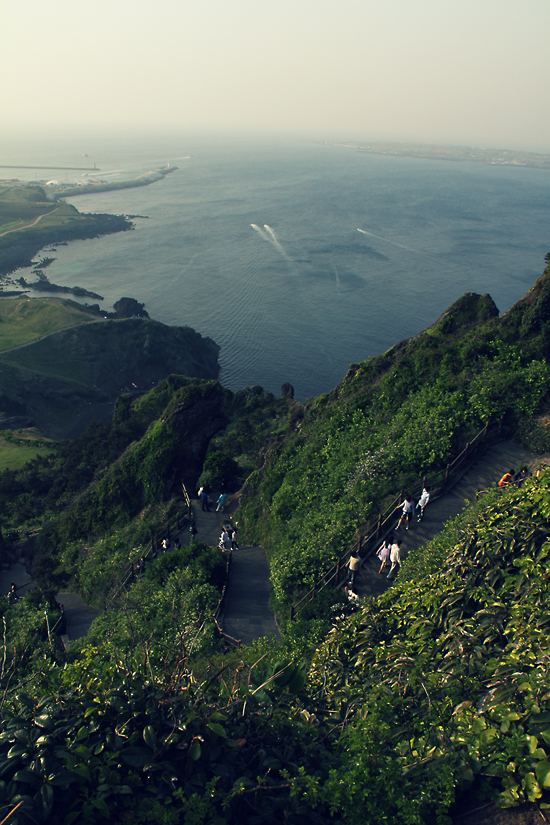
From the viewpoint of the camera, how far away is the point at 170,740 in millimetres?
5516

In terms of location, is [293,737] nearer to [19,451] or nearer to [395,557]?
[395,557]

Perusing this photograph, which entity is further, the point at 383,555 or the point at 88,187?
the point at 88,187

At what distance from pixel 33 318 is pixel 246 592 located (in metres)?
72.1

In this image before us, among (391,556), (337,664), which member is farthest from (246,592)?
(337,664)

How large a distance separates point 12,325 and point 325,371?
5005 cm

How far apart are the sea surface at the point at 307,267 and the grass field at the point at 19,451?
88.3 ft

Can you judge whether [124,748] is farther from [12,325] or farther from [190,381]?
[12,325]

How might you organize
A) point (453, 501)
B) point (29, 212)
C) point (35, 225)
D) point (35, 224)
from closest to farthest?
point (453, 501)
point (35, 225)
point (35, 224)
point (29, 212)

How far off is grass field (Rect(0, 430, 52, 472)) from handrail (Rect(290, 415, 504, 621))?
35153 millimetres

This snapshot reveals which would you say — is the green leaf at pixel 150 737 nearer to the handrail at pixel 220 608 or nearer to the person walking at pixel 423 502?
the handrail at pixel 220 608

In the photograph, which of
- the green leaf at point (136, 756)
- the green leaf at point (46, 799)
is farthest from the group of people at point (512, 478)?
the green leaf at point (46, 799)

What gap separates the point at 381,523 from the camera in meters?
14.9

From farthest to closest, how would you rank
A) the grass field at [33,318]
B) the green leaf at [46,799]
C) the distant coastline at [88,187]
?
the distant coastline at [88,187], the grass field at [33,318], the green leaf at [46,799]

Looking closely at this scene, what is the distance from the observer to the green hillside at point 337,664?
17.9ft
